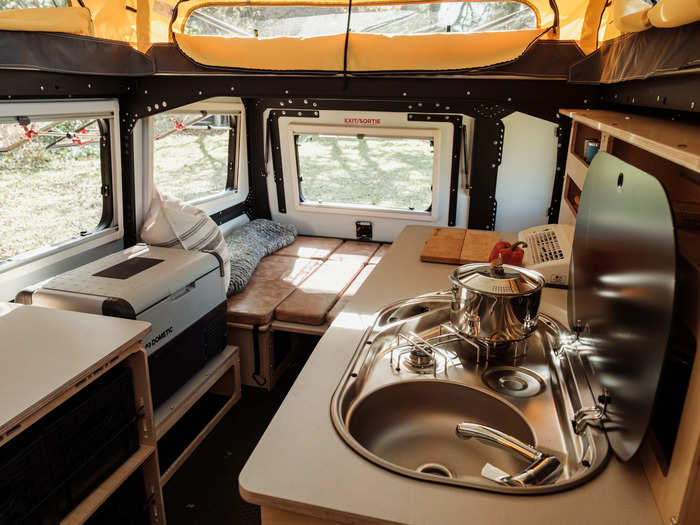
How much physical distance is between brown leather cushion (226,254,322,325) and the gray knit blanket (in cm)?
6

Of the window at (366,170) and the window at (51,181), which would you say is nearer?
the window at (51,181)

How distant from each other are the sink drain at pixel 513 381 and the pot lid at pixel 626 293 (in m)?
0.16

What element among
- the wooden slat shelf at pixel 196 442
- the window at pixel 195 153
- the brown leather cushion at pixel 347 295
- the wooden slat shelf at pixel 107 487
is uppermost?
the window at pixel 195 153

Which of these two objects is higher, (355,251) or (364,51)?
(364,51)

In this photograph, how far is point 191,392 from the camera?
7.88 feet

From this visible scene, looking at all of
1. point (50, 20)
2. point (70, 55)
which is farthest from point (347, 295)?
point (50, 20)

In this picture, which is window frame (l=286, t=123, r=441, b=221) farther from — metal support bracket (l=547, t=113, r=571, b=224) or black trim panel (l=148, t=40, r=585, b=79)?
black trim panel (l=148, t=40, r=585, b=79)

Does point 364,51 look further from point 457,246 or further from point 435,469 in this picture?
point 435,469

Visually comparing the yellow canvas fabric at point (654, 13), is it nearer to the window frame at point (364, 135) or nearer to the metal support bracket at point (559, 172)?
the metal support bracket at point (559, 172)

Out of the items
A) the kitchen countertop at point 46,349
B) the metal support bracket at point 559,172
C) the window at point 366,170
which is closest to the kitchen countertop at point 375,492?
the kitchen countertop at point 46,349

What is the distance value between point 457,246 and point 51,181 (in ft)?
6.52

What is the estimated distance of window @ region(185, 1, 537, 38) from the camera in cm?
240

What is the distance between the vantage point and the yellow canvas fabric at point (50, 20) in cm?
190

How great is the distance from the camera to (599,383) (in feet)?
3.81
